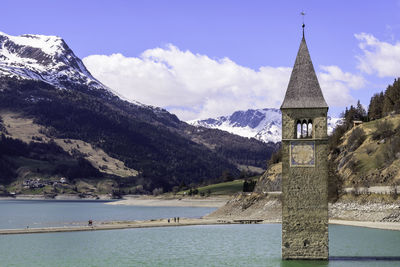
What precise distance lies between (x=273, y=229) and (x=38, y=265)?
162 feet

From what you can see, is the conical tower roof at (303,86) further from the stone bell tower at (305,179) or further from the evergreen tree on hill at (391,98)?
the evergreen tree on hill at (391,98)

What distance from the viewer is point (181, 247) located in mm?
71375

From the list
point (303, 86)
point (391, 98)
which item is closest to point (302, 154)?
point (303, 86)

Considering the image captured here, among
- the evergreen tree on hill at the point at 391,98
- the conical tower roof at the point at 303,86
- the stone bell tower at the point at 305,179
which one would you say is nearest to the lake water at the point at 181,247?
the stone bell tower at the point at 305,179

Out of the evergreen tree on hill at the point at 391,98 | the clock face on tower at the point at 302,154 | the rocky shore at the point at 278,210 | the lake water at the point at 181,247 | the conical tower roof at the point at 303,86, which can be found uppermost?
the evergreen tree on hill at the point at 391,98

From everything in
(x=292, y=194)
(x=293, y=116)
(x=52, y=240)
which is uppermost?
(x=293, y=116)

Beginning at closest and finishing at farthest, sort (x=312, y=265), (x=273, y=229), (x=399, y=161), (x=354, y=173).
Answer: (x=312, y=265) < (x=273, y=229) < (x=399, y=161) < (x=354, y=173)

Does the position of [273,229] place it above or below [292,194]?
below

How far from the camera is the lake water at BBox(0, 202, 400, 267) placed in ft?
189

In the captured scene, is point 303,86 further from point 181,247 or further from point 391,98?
point 391,98

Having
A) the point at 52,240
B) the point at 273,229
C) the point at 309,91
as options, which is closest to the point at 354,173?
the point at 273,229

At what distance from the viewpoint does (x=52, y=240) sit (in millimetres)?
84812

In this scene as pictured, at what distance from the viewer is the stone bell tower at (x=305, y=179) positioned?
50.6m

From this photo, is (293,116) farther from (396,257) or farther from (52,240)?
(52,240)
